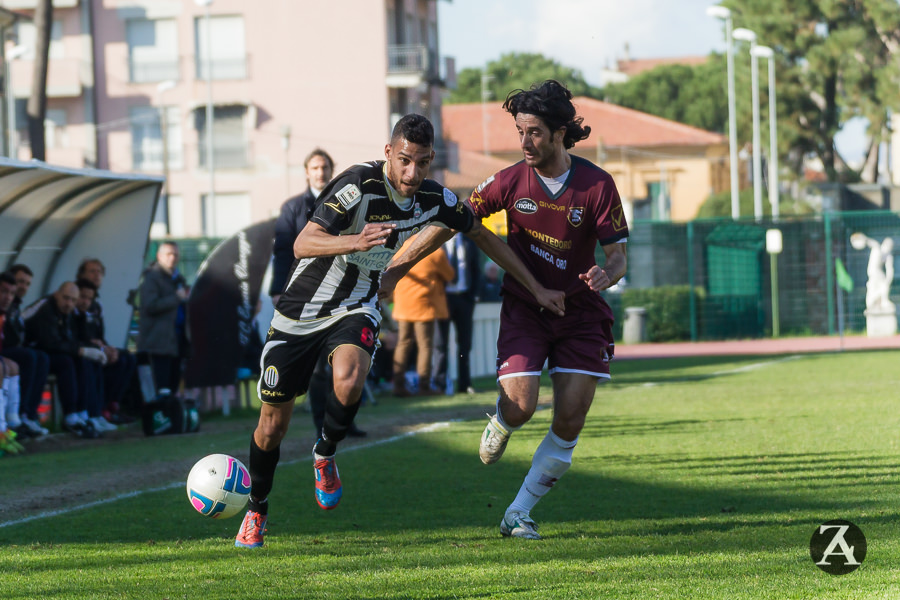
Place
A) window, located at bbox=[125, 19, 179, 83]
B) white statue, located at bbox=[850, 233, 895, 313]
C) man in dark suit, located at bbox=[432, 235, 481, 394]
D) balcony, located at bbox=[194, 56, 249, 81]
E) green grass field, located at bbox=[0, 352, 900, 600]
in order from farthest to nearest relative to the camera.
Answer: window, located at bbox=[125, 19, 179, 83] → balcony, located at bbox=[194, 56, 249, 81] → white statue, located at bbox=[850, 233, 895, 313] → man in dark suit, located at bbox=[432, 235, 481, 394] → green grass field, located at bbox=[0, 352, 900, 600]

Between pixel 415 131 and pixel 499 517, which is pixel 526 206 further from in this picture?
pixel 499 517

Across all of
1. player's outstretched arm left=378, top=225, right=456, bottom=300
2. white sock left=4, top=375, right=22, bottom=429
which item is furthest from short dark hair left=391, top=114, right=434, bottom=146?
white sock left=4, top=375, right=22, bottom=429

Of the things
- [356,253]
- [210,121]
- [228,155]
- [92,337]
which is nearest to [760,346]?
[92,337]

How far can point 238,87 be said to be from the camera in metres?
48.8

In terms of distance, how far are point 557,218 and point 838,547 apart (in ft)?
6.94

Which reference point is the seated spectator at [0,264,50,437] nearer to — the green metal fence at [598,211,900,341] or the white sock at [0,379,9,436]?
the white sock at [0,379,9,436]

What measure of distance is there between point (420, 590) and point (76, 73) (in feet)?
154

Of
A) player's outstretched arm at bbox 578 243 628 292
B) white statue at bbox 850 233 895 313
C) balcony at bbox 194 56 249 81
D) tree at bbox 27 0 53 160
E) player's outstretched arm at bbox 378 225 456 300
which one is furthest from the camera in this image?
balcony at bbox 194 56 249 81

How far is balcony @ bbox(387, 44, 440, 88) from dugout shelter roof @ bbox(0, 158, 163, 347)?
33.4 metres

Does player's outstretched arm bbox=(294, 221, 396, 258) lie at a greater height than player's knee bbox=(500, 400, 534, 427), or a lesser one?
greater

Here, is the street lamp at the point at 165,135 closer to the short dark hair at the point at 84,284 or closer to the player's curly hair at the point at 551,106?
the short dark hair at the point at 84,284

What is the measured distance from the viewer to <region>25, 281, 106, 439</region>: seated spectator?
12648mm

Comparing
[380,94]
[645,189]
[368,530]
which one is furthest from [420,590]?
[645,189]

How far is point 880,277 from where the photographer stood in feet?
89.5
